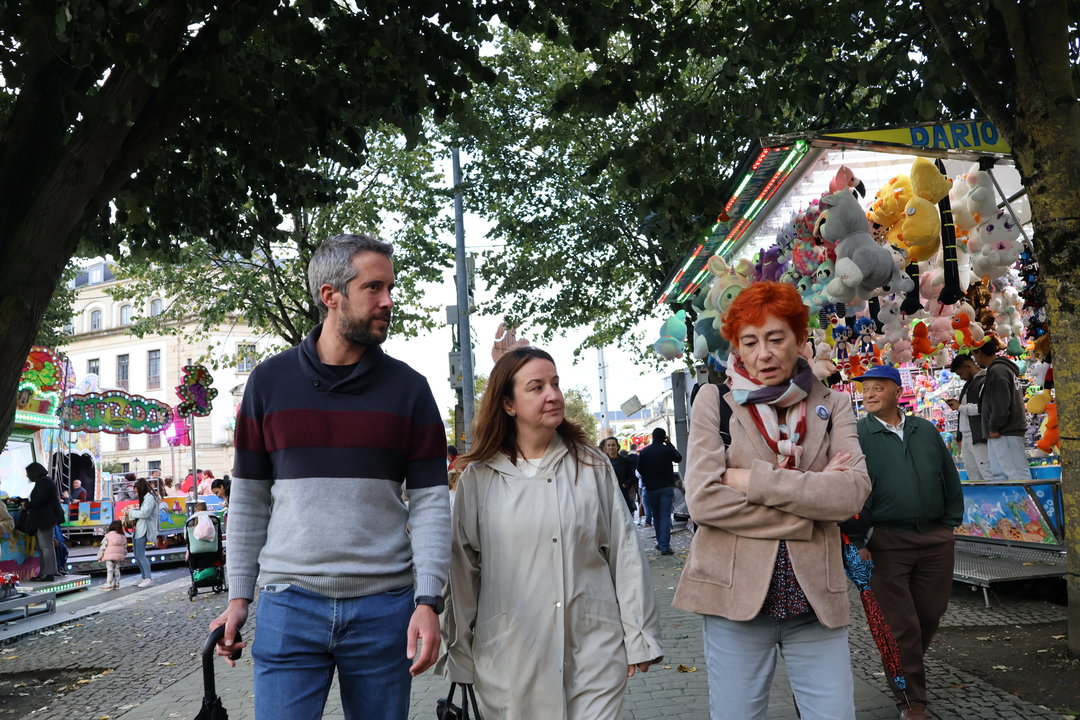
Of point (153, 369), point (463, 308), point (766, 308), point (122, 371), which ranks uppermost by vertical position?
point (122, 371)

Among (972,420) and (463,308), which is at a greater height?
(463,308)

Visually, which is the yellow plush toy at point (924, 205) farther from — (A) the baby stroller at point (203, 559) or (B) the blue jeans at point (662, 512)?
(A) the baby stroller at point (203, 559)

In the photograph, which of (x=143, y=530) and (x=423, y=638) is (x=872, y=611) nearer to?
(x=423, y=638)

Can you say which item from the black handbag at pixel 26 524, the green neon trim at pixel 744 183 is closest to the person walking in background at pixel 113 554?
the black handbag at pixel 26 524

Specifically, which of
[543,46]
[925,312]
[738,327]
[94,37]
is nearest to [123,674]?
[94,37]

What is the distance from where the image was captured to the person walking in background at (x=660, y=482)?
603 inches

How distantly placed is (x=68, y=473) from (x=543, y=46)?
45.6 feet

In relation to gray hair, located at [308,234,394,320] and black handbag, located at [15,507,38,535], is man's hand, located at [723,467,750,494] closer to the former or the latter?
gray hair, located at [308,234,394,320]

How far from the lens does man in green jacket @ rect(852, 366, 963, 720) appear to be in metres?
5.29

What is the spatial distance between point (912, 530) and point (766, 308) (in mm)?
2413

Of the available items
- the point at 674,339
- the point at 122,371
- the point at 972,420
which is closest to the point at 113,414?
the point at 674,339

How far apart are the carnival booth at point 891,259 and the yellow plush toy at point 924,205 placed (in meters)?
0.01

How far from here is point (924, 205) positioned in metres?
8.14

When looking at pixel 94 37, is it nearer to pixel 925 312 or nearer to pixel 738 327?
pixel 738 327
